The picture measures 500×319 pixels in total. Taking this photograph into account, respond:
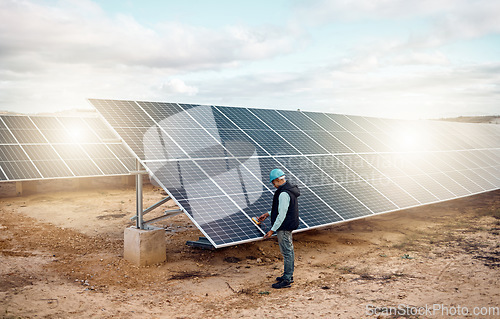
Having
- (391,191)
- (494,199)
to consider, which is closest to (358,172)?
(391,191)

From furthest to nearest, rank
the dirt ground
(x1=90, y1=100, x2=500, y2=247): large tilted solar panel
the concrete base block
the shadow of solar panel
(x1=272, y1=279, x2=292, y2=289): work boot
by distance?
the shadow of solar panel < the concrete base block < (x1=90, y1=100, x2=500, y2=247): large tilted solar panel < (x1=272, y1=279, x2=292, y2=289): work boot < the dirt ground

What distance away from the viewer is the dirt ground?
8.30m

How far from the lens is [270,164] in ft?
42.1

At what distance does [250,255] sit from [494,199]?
16304mm

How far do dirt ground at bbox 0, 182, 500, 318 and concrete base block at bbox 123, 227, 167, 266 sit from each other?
0.24 m

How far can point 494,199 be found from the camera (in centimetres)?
2203

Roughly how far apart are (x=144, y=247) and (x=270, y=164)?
176 inches

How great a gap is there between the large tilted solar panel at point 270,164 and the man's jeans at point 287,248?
29.7 inches

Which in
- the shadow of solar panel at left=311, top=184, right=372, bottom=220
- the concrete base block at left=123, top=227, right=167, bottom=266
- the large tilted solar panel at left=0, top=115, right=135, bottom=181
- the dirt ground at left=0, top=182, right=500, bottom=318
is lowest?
the dirt ground at left=0, top=182, right=500, bottom=318

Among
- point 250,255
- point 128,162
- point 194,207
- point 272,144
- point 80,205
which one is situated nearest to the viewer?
point 194,207

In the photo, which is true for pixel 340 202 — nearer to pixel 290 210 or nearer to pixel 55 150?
pixel 290 210

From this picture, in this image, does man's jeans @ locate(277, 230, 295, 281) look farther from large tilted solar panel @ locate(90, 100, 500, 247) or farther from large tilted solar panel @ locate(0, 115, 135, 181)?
large tilted solar panel @ locate(0, 115, 135, 181)

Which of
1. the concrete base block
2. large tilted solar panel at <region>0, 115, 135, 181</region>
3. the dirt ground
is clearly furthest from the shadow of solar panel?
large tilted solar panel at <region>0, 115, 135, 181</region>

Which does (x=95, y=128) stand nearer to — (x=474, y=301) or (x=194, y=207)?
(x=194, y=207)
